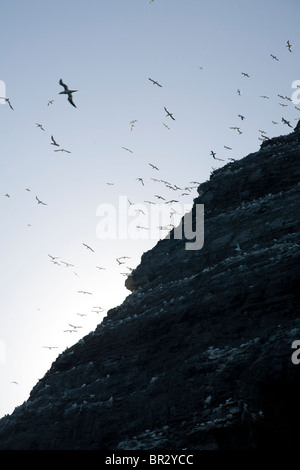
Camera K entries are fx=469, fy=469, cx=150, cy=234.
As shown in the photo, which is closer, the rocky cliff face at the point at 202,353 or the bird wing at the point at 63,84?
the rocky cliff face at the point at 202,353

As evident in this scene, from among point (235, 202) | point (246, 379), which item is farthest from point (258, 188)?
point (246, 379)

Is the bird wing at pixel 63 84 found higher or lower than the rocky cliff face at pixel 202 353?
higher

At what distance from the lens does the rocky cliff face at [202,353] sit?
849 inches

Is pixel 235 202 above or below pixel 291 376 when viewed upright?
above

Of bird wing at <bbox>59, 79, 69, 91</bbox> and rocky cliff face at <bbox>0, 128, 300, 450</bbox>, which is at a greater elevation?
bird wing at <bbox>59, 79, 69, 91</bbox>

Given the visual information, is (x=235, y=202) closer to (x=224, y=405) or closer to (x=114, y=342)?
(x=114, y=342)

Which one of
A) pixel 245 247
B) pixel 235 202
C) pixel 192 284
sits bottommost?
pixel 192 284

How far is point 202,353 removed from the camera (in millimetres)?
27203

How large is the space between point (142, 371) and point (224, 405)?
8853 millimetres

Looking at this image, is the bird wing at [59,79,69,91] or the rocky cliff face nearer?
the rocky cliff face

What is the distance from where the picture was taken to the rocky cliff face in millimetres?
21562

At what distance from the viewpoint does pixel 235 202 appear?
42.6m

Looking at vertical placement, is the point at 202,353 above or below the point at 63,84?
below
